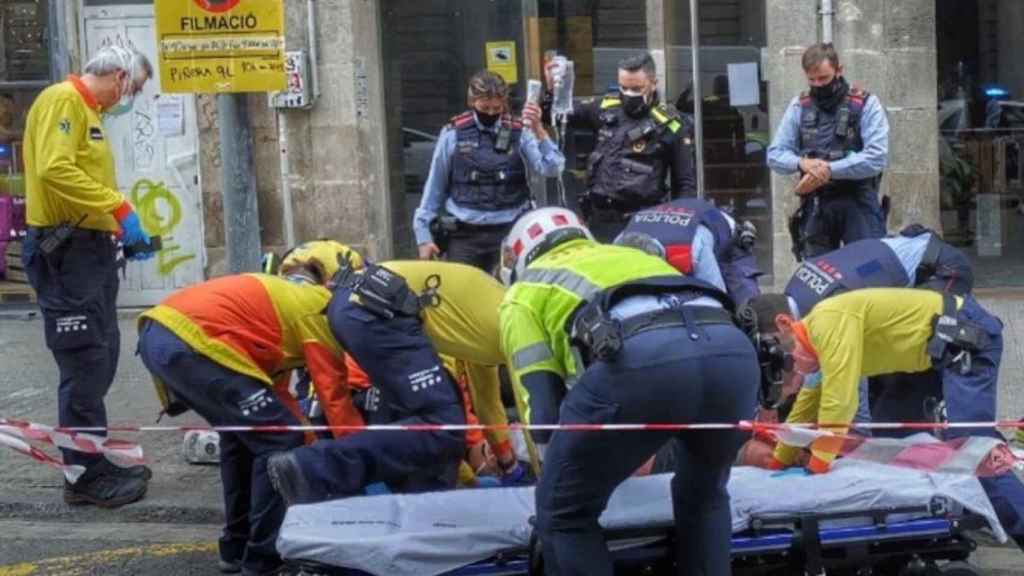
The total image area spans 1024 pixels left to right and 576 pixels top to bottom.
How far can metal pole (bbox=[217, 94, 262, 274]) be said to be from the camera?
25.7 feet

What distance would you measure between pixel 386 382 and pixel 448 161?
266 centimetres

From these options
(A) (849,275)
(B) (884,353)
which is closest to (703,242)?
(A) (849,275)

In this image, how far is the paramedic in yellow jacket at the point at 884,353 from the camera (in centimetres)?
614

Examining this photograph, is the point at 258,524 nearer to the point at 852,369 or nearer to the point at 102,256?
the point at 102,256

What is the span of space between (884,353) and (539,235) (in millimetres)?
1646

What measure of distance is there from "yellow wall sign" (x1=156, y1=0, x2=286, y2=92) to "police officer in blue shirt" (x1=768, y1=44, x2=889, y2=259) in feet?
9.30

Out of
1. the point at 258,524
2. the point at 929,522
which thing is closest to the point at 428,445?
the point at 258,524

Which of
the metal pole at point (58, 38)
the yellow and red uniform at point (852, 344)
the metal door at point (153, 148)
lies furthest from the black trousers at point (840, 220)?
the metal pole at point (58, 38)

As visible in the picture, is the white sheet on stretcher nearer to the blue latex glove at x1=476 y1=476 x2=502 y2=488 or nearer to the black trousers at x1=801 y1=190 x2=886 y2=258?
the blue latex glove at x1=476 y1=476 x2=502 y2=488

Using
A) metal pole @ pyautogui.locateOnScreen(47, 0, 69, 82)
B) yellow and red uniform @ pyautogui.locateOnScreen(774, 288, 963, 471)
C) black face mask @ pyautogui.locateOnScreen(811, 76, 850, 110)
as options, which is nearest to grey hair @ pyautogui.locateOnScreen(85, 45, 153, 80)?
yellow and red uniform @ pyautogui.locateOnScreen(774, 288, 963, 471)

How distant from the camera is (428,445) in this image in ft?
21.1

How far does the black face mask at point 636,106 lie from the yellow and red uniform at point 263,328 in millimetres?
2476

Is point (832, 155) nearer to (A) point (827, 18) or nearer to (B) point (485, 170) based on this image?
(B) point (485, 170)

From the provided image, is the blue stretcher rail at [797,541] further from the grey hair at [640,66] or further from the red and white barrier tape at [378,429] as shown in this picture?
the grey hair at [640,66]
